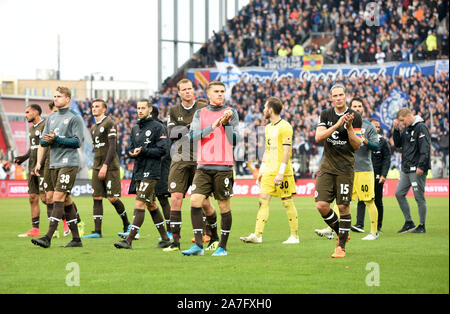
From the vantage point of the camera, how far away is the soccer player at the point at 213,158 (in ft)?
35.2

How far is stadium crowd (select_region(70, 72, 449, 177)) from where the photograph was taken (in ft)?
114

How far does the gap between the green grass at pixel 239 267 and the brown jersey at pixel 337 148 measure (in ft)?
4.24

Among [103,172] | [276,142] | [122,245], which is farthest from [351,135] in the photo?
[103,172]

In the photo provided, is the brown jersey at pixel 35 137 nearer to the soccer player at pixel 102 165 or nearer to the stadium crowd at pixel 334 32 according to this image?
the soccer player at pixel 102 165

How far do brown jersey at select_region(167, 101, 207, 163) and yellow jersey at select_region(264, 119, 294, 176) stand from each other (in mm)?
1519

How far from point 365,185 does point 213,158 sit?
4.33 metres

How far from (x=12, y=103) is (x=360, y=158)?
48.4 meters

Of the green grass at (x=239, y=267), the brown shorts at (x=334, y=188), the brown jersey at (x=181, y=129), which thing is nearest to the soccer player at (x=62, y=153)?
the green grass at (x=239, y=267)

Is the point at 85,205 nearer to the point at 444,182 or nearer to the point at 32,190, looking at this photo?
the point at 32,190

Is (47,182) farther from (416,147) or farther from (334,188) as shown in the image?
(416,147)

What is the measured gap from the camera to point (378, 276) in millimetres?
8250

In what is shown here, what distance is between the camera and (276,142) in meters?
12.8

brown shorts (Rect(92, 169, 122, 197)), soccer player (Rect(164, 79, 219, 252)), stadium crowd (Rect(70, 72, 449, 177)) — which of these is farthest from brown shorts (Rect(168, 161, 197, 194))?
stadium crowd (Rect(70, 72, 449, 177))
